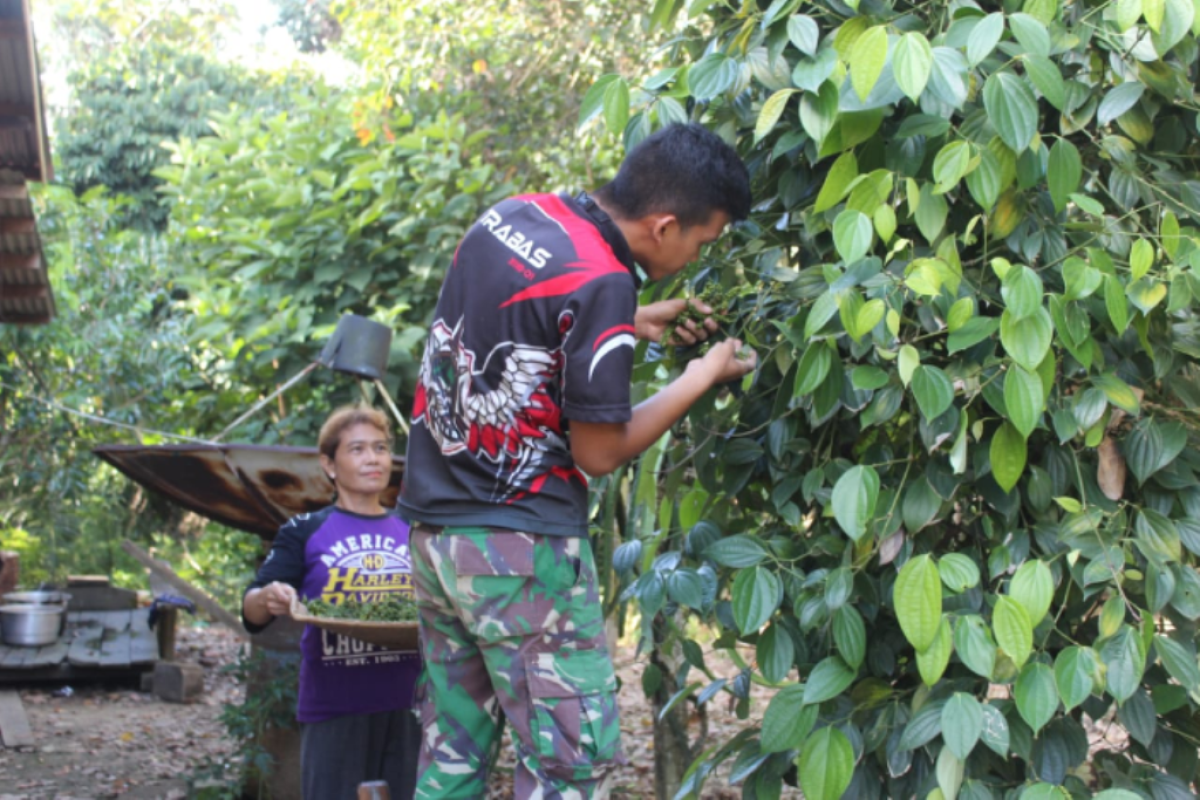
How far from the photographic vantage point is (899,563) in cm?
175

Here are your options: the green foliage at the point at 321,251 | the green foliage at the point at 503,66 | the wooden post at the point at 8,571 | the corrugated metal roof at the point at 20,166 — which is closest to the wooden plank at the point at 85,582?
the wooden post at the point at 8,571

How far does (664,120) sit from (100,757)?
4.09m

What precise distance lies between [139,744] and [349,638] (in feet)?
9.22

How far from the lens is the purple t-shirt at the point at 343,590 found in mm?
2996

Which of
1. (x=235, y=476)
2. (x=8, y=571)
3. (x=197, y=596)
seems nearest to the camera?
(x=235, y=476)

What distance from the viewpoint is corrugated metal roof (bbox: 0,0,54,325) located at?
3.99 m

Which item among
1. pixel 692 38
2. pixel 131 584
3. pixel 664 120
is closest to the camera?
pixel 664 120

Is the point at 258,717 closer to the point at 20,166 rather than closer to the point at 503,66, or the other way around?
the point at 20,166

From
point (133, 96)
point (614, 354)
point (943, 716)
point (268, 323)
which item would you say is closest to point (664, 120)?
point (614, 354)

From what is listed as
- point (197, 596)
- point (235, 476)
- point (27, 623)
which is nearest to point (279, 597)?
point (235, 476)

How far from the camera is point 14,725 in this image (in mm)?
5242

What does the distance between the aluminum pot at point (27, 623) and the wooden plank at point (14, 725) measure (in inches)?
23.4

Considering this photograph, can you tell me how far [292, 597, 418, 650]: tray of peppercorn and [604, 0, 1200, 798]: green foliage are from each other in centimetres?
73

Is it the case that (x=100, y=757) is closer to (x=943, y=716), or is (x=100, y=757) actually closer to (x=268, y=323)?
(x=268, y=323)
